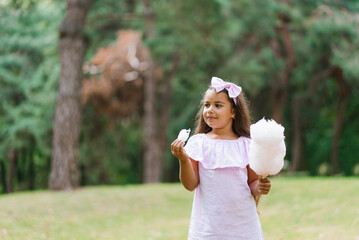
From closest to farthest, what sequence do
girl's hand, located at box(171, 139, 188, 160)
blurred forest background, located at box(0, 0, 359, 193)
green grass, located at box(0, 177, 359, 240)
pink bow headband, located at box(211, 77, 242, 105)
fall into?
girl's hand, located at box(171, 139, 188, 160) < pink bow headband, located at box(211, 77, 242, 105) < green grass, located at box(0, 177, 359, 240) < blurred forest background, located at box(0, 0, 359, 193)

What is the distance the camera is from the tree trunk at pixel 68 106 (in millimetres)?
11531

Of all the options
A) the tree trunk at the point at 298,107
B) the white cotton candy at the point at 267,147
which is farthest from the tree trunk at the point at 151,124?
the white cotton candy at the point at 267,147

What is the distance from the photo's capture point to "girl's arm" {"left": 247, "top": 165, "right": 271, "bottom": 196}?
2.88 metres

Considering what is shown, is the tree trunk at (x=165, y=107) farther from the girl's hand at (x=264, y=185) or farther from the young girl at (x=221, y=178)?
the girl's hand at (x=264, y=185)

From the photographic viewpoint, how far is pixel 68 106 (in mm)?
11516

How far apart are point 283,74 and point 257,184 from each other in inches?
624

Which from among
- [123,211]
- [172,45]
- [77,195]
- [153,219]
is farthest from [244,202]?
[172,45]

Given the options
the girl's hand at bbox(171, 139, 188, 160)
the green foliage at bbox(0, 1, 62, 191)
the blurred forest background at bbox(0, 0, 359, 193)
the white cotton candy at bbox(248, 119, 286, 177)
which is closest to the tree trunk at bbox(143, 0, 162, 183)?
the blurred forest background at bbox(0, 0, 359, 193)

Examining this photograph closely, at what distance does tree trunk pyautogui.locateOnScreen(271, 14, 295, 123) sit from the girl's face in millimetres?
14448

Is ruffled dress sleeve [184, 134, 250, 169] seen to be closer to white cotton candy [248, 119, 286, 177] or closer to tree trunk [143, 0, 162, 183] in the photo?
white cotton candy [248, 119, 286, 177]

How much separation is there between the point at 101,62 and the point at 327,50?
9.06 meters

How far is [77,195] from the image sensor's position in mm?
10859

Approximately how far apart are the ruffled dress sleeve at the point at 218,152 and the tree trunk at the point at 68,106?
8899 millimetres

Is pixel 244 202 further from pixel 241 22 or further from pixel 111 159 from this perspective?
pixel 111 159
